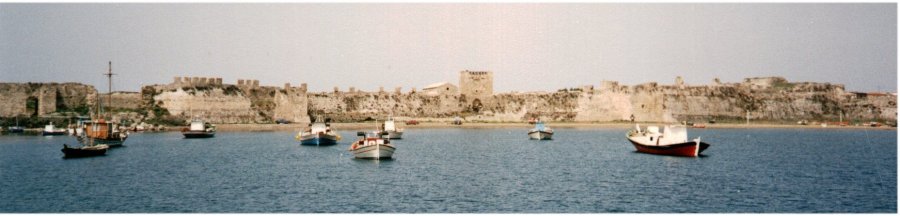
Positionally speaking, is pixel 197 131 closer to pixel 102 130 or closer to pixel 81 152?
pixel 102 130

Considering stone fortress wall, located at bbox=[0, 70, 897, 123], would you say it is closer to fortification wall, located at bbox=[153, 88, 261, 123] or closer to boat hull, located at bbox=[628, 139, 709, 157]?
fortification wall, located at bbox=[153, 88, 261, 123]

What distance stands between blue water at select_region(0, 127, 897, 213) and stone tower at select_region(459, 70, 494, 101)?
37.2 meters

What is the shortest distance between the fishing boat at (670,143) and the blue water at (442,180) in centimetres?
60

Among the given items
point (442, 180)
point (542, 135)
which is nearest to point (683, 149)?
point (442, 180)

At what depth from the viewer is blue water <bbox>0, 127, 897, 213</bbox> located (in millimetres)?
19734

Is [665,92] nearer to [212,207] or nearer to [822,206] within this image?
[822,206]

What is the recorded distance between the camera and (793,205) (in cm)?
2005

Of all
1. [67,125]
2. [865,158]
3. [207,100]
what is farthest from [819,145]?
[67,125]

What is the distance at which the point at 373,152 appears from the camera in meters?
31.5

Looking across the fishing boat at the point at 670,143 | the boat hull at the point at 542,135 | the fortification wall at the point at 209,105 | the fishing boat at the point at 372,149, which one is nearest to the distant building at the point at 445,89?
the fortification wall at the point at 209,105

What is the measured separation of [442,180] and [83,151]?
16.7 meters

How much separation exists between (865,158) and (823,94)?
151 ft

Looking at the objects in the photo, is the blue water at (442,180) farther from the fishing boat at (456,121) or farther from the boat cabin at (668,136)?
the fishing boat at (456,121)

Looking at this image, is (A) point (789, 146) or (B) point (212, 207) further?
(A) point (789, 146)
